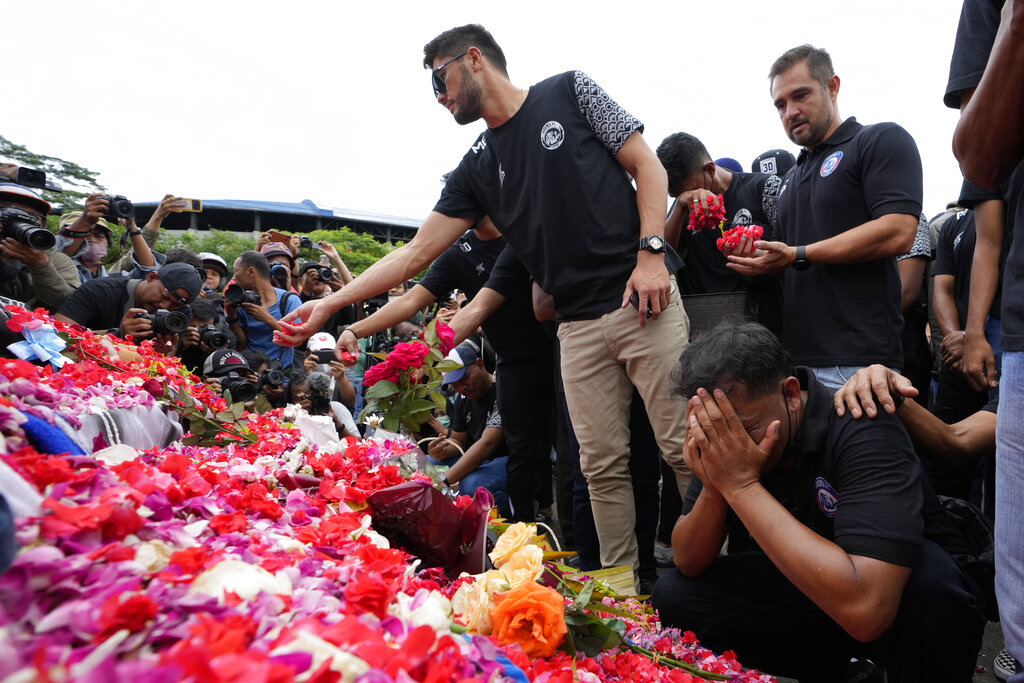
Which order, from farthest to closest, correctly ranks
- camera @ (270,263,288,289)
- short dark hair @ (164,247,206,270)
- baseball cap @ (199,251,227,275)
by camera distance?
camera @ (270,263,288,289)
baseball cap @ (199,251,227,275)
short dark hair @ (164,247,206,270)

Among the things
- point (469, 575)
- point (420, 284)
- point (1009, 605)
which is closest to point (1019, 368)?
point (1009, 605)

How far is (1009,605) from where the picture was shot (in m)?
1.28

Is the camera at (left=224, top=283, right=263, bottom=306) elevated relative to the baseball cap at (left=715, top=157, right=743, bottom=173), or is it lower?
lower

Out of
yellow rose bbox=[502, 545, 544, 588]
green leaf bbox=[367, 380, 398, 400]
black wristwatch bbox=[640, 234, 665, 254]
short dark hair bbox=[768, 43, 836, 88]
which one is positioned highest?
short dark hair bbox=[768, 43, 836, 88]

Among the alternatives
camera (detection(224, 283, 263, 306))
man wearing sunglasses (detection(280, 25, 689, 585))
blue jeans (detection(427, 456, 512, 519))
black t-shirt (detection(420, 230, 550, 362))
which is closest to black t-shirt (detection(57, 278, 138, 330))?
camera (detection(224, 283, 263, 306))

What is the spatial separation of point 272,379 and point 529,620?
3599mm

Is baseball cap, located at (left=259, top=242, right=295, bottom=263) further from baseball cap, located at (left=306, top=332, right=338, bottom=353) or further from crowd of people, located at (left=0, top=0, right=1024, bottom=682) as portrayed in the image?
crowd of people, located at (left=0, top=0, right=1024, bottom=682)

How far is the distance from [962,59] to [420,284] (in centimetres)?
254

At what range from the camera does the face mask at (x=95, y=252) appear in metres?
5.12

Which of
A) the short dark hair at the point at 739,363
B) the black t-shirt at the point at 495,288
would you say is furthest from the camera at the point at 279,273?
the short dark hair at the point at 739,363

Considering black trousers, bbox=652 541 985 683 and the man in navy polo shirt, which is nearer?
black trousers, bbox=652 541 985 683

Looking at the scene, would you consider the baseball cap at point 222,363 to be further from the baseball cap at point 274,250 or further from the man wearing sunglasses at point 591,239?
the baseball cap at point 274,250

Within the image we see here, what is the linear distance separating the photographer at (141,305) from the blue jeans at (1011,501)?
3512 millimetres

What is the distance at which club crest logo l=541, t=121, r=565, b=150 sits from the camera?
2.62 m
